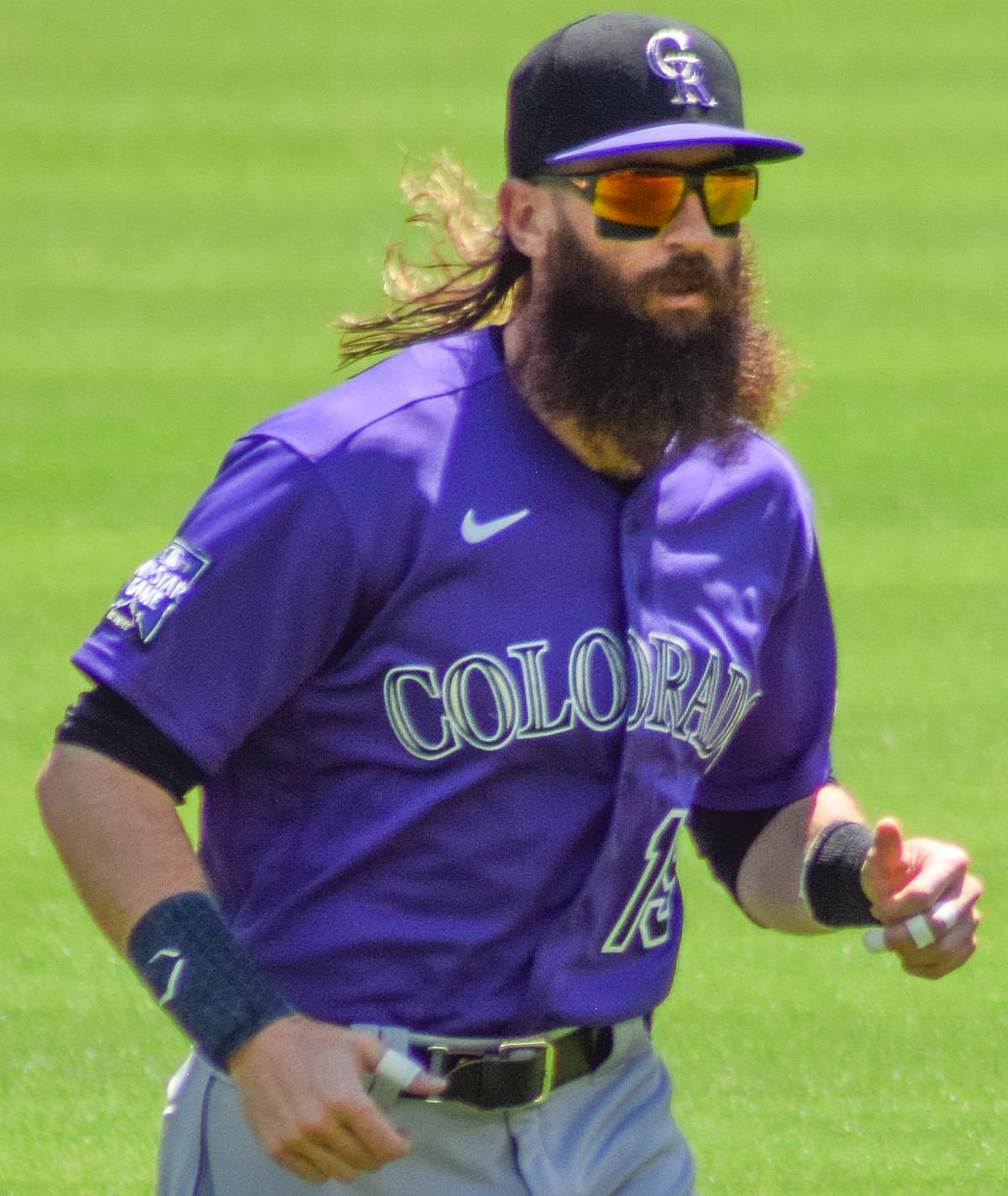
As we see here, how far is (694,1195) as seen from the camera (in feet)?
9.73

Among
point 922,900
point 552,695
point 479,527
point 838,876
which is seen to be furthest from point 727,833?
point 479,527

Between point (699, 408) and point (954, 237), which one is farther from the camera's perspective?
point (954, 237)

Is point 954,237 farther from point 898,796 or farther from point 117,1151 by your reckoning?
point 117,1151

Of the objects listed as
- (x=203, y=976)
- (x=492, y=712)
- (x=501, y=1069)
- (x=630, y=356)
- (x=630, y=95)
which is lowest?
(x=501, y=1069)

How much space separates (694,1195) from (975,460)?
22.6ft

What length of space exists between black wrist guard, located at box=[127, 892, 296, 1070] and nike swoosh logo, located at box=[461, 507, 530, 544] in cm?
50

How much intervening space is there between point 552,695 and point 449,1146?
1.74ft

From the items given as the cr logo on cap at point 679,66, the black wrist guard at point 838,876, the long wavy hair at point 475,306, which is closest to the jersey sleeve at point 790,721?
the black wrist guard at point 838,876

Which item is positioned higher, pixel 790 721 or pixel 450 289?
pixel 450 289

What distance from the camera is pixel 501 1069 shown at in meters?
2.70

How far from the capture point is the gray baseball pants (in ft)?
8.95

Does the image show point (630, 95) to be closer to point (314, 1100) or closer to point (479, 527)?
point (479, 527)

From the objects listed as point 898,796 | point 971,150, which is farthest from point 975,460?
point 971,150

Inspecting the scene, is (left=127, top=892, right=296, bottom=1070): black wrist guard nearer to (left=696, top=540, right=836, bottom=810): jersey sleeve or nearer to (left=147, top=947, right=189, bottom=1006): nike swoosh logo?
(left=147, top=947, right=189, bottom=1006): nike swoosh logo
